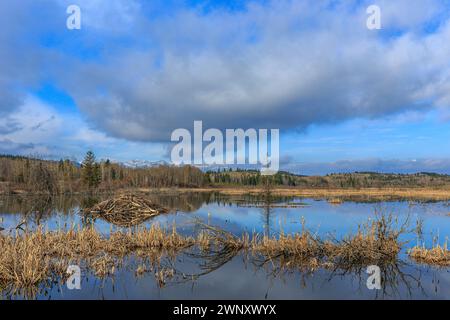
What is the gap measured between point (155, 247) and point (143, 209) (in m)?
15.5

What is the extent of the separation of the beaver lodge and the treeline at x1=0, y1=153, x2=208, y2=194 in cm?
4219

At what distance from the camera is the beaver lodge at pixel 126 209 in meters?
27.9

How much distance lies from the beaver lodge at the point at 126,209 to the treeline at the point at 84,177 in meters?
42.2

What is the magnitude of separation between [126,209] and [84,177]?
169 feet

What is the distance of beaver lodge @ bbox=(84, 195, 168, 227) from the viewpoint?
27.9m

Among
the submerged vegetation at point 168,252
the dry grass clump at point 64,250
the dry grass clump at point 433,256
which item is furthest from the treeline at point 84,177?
the dry grass clump at point 433,256

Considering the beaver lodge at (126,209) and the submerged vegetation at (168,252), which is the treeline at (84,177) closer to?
the beaver lodge at (126,209)

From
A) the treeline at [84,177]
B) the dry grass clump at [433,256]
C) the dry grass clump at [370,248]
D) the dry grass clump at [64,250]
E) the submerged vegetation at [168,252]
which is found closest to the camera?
the dry grass clump at [64,250]

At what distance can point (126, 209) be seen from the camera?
28859 millimetres

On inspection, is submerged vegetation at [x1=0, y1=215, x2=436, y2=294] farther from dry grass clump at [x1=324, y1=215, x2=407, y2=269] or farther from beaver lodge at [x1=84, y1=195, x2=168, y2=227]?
beaver lodge at [x1=84, y1=195, x2=168, y2=227]

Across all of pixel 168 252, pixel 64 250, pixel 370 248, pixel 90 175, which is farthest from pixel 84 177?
pixel 370 248

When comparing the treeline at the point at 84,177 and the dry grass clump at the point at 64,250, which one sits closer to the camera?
the dry grass clump at the point at 64,250

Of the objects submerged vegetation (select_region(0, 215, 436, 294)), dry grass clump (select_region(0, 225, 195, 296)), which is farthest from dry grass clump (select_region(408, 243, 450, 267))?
dry grass clump (select_region(0, 225, 195, 296))
